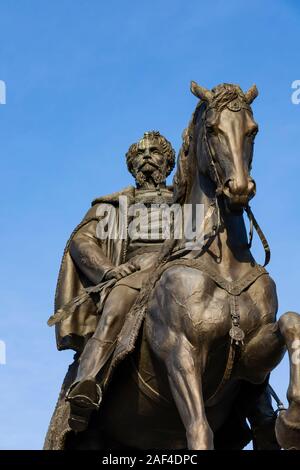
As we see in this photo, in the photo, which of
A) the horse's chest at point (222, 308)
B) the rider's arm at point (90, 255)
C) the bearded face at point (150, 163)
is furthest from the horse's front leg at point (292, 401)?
the bearded face at point (150, 163)

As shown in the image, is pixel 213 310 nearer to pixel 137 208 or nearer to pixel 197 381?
pixel 197 381

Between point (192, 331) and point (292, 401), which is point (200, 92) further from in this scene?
point (292, 401)

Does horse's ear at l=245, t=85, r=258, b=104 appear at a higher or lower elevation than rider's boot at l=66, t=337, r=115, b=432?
higher

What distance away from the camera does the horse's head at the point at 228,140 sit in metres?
9.67

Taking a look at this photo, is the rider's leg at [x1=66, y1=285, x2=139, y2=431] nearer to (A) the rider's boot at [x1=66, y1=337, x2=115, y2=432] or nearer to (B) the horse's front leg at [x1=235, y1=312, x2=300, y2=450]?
(A) the rider's boot at [x1=66, y1=337, x2=115, y2=432]

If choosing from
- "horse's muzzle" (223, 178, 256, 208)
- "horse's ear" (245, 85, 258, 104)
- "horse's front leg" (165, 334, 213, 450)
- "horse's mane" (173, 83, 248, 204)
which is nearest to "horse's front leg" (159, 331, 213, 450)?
"horse's front leg" (165, 334, 213, 450)

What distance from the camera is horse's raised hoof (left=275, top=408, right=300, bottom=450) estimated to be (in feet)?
29.9

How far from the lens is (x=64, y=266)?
38.8ft

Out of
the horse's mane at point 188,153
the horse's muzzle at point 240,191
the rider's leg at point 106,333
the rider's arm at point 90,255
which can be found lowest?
the rider's leg at point 106,333

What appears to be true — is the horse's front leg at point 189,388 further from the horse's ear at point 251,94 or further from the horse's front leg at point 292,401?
the horse's ear at point 251,94

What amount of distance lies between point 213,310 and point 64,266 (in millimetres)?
2497

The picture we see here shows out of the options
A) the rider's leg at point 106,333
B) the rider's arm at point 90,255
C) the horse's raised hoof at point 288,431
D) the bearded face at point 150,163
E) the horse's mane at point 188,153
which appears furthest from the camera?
the bearded face at point 150,163

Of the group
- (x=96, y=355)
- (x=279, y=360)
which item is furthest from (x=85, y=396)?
(x=279, y=360)
